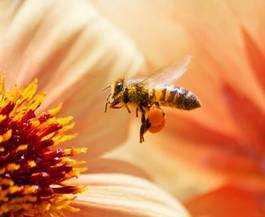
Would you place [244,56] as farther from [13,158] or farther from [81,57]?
[13,158]

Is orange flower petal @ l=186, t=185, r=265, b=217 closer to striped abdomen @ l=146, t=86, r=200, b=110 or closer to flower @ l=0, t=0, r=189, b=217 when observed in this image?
flower @ l=0, t=0, r=189, b=217

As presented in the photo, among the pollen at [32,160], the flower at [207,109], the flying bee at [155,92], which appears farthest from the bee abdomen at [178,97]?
the flower at [207,109]

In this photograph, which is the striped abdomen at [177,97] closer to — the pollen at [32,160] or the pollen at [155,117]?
the pollen at [155,117]

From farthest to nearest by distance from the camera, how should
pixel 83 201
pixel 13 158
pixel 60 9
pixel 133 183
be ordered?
pixel 60 9, pixel 133 183, pixel 83 201, pixel 13 158

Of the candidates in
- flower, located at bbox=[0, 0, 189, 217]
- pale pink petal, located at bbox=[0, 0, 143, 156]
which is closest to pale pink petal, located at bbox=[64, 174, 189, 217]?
flower, located at bbox=[0, 0, 189, 217]

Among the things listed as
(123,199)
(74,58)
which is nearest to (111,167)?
(123,199)

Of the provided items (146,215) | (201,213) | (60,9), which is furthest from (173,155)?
(60,9)

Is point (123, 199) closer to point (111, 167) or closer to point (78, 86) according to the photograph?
point (111, 167)
